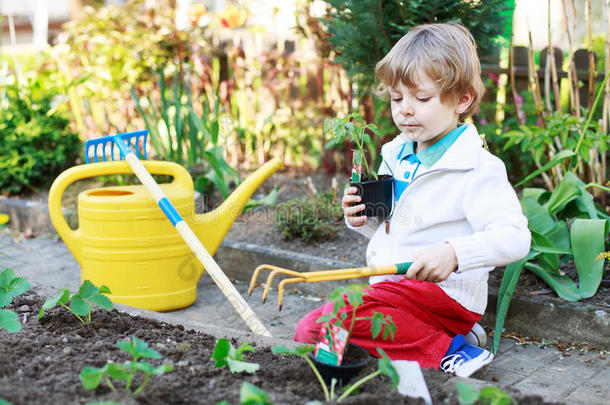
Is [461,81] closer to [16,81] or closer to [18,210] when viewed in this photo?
[18,210]

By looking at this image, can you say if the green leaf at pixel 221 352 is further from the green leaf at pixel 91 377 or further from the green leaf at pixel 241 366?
the green leaf at pixel 91 377

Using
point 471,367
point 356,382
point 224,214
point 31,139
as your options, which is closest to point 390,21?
point 224,214

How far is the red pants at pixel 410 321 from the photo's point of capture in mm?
1937

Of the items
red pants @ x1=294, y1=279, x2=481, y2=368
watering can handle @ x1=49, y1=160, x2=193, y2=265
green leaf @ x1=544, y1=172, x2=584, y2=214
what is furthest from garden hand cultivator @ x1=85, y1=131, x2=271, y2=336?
green leaf @ x1=544, y1=172, x2=584, y2=214

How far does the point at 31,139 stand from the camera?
4.36 meters

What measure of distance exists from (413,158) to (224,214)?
38.7 inches

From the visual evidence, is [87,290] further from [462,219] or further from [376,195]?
[462,219]

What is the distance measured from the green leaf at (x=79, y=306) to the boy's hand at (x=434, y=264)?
920 millimetres

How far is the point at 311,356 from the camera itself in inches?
61.1

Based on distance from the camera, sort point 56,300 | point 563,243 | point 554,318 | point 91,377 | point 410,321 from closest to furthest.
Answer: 1. point 91,377
2. point 56,300
3. point 410,321
4. point 554,318
5. point 563,243

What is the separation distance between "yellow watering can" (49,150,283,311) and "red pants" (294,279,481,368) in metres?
0.83

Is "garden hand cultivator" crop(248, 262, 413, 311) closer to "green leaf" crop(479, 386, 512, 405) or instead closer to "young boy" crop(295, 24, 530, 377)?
"young boy" crop(295, 24, 530, 377)

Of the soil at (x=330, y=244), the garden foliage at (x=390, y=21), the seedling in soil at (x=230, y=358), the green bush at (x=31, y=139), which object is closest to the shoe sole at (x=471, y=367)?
the soil at (x=330, y=244)

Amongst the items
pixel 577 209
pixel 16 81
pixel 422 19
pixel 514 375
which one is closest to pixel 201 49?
pixel 16 81
